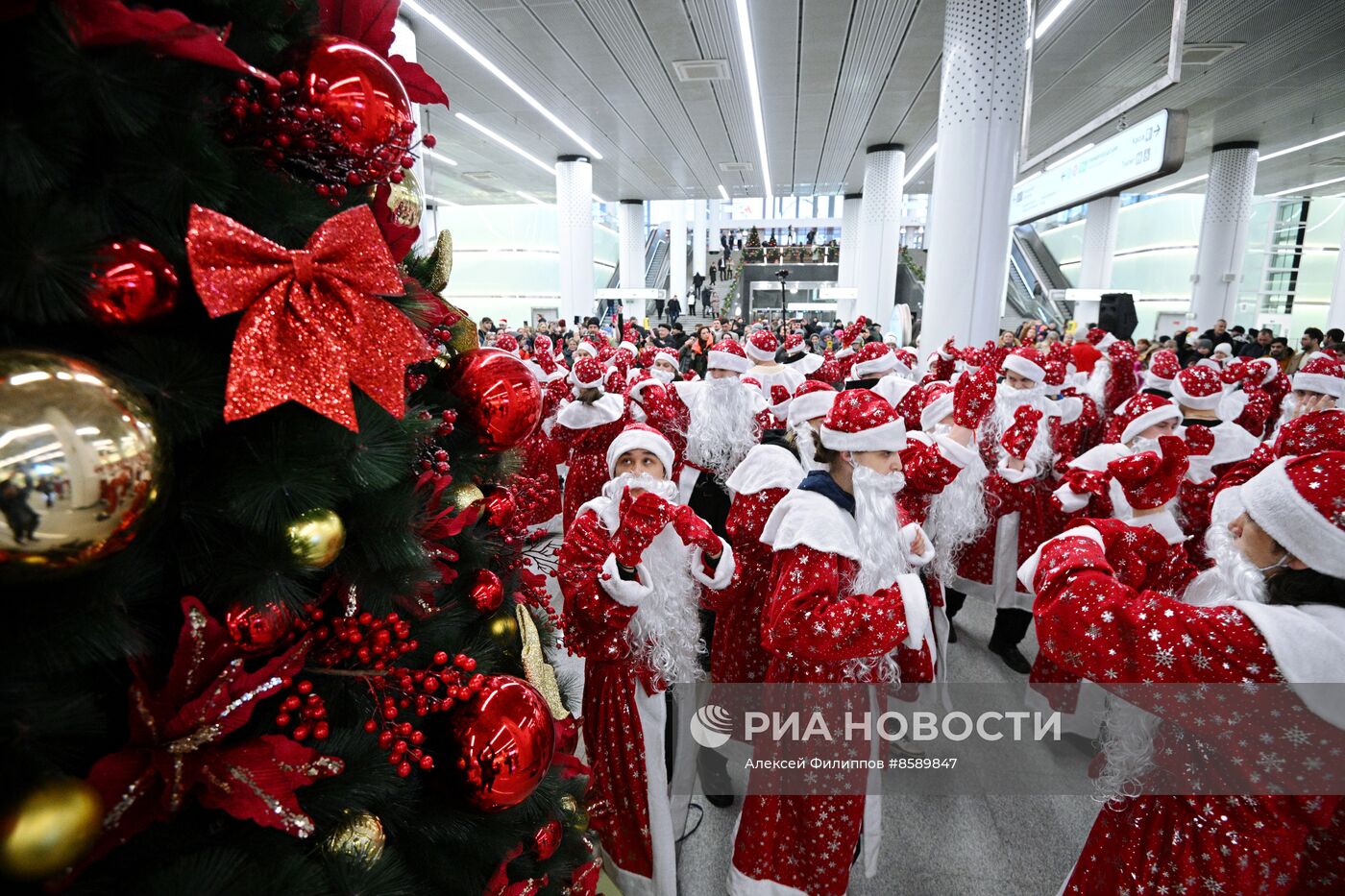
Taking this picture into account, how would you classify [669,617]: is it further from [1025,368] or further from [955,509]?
[1025,368]

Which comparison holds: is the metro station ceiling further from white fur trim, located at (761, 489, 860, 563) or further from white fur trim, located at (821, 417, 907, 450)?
white fur trim, located at (761, 489, 860, 563)

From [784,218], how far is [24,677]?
3781cm

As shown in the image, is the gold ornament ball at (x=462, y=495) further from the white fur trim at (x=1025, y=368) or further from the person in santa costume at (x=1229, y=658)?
the white fur trim at (x=1025, y=368)

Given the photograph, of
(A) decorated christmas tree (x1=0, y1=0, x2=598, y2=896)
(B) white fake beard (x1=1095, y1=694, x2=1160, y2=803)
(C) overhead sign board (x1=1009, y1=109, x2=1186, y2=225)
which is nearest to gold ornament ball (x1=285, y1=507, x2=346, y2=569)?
(A) decorated christmas tree (x1=0, y1=0, x2=598, y2=896)

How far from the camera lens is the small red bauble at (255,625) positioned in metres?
0.69

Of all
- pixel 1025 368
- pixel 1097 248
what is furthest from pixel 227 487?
pixel 1097 248

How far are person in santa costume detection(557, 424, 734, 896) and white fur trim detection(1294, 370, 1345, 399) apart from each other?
4906mm

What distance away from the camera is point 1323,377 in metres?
4.46

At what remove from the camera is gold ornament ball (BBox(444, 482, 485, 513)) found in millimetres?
1043

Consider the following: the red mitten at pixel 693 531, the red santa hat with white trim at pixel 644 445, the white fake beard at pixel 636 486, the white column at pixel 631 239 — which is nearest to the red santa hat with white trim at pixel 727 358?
the red santa hat with white trim at pixel 644 445

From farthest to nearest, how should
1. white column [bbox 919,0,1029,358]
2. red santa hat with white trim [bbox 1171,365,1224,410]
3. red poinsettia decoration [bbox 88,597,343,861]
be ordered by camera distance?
A: 1. white column [bbox 919,0,1029,358]
2. red santa hat with white trim [bbox 1171,365,1224,410]
3. red poinsettia decoration [bbox 88,597,343,861]

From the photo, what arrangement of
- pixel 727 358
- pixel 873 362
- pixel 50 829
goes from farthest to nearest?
pixel 873 362, pixel 727 358, pixel 50 829

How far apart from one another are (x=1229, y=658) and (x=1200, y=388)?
11.1 ft

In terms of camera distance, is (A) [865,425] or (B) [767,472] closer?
(A) [865,425]
